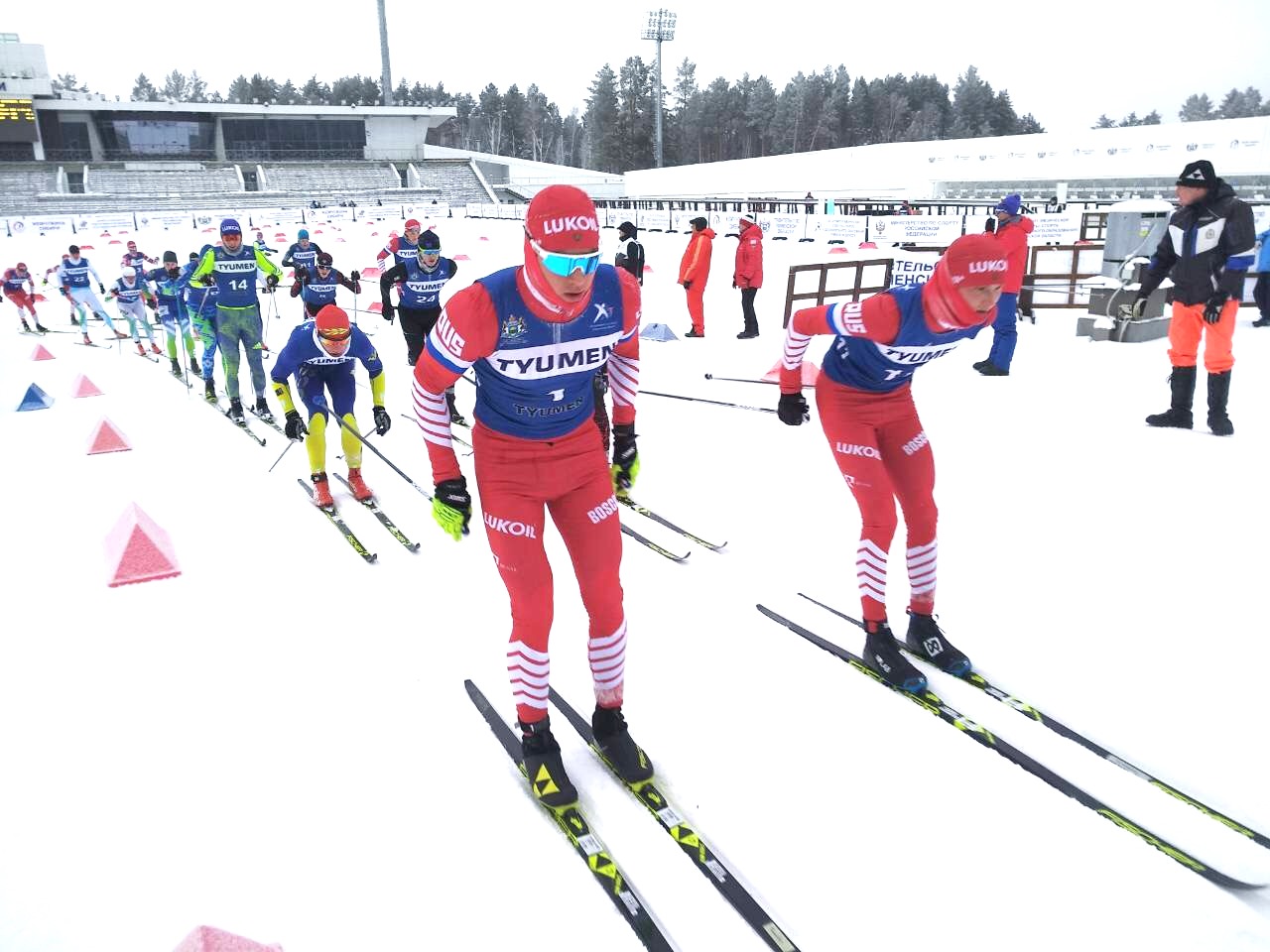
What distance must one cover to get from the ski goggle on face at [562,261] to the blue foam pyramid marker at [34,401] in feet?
34.5

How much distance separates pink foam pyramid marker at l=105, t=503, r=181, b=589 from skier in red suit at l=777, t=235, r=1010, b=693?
427cm

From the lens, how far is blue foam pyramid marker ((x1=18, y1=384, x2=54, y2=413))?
1020 cm

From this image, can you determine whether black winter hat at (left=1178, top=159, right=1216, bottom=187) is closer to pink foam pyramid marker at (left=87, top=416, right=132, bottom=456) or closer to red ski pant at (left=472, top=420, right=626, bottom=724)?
red ski pant at (left=472, top=420, right=626, bottom=724)

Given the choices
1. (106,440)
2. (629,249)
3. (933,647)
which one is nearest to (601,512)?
(933,647)

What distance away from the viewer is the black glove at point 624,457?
3432 mm

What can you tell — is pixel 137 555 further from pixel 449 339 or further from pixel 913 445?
pixel 913 445

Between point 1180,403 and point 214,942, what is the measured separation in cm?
841

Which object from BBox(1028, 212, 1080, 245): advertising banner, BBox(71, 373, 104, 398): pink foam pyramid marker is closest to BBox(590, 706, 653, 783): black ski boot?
BBox(71, 373, 104, 398): pink foam pyramid marker

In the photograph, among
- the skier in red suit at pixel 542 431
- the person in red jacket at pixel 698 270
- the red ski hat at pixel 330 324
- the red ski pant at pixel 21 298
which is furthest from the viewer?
the red ski pant at pixel 21 298

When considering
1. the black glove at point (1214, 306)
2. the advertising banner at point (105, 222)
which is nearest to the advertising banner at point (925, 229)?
the black glove at point (1214, 306)

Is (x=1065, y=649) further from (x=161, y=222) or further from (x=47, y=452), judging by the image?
(x=161, y=222)

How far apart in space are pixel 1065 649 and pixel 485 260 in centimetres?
2289

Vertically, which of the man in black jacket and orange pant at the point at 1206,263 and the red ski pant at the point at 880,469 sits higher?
the man in black jacket and orange pant at the point at 1206,263

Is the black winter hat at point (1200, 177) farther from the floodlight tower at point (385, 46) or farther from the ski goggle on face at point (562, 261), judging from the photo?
the floodlight tower at point (385, 46)
